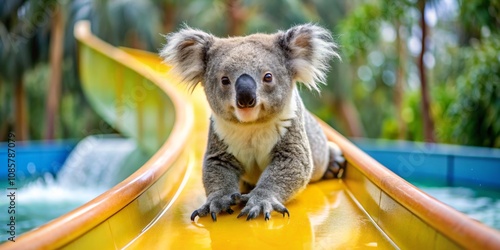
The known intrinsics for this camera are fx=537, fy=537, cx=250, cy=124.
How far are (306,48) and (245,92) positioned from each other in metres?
0.51

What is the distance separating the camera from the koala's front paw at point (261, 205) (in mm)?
1928

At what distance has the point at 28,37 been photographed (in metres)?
13.8

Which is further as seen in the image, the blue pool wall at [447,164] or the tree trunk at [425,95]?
the tree trunk at [425,95]

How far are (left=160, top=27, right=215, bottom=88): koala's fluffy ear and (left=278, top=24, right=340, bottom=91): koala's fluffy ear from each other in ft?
1.10

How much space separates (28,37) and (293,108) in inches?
514

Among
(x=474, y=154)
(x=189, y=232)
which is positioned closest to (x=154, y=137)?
(x=474, y=154)

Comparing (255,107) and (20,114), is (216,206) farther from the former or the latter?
(20,114)

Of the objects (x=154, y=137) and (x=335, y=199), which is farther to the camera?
(x=154, y=137)

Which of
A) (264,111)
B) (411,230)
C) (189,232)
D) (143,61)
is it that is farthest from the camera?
(143,61)

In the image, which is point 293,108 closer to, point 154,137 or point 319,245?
point 319,245

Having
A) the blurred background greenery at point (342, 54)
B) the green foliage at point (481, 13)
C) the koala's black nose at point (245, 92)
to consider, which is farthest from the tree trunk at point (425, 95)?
the koala's black nose at point (245, 92)

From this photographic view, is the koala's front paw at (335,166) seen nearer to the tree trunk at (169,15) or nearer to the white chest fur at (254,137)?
the white chest fur at (254,137)

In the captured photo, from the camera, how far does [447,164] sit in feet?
18.4

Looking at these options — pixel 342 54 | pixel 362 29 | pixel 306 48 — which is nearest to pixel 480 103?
pixel 362 29
